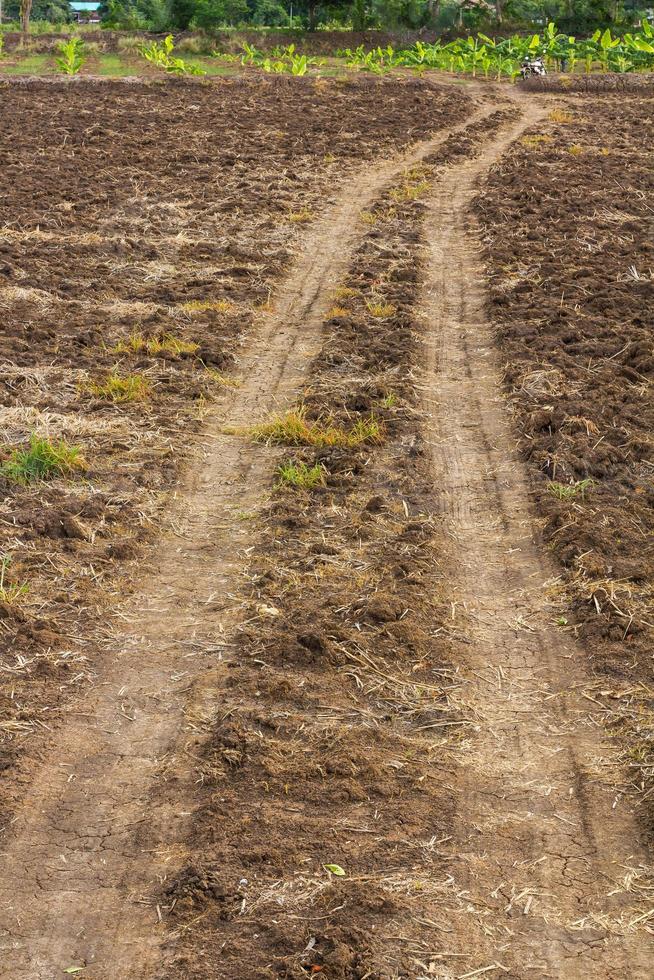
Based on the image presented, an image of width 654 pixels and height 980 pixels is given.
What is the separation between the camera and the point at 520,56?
3372 centimetres

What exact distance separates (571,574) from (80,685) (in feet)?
8.91

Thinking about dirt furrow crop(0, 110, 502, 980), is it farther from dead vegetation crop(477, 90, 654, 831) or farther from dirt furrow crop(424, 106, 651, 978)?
dead vegetation crop(477, 90, 654, 831)

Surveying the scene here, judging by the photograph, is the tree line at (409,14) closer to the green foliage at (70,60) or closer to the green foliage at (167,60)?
the green foliage at (167,60)

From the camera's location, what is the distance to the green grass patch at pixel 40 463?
7102 mm

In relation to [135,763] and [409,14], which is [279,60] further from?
[135,763]

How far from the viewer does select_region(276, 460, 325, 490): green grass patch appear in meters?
7.04

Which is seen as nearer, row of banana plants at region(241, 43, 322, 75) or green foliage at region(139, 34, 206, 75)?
green foliage at region(139, 34, 206, 75)

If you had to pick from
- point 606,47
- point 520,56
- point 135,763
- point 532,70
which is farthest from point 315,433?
point 520,56

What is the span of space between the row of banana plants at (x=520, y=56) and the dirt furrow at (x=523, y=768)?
27126 millimetres

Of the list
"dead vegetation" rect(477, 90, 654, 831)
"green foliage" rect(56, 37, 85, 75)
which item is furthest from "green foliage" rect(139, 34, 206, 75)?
"dead vegetation" rect(477, 90, 654, 831)

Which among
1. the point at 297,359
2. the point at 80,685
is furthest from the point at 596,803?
the point at 297,359

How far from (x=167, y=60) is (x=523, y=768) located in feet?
102

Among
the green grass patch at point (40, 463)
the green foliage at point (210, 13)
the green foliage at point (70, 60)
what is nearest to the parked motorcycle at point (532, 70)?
the green foliage at point (70, 60)

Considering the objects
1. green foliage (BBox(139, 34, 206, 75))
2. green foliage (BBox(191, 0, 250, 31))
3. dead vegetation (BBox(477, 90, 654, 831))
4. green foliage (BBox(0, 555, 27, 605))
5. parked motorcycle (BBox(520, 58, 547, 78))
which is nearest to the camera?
dead vegetation (BBox(477, 90, 654, 831))
